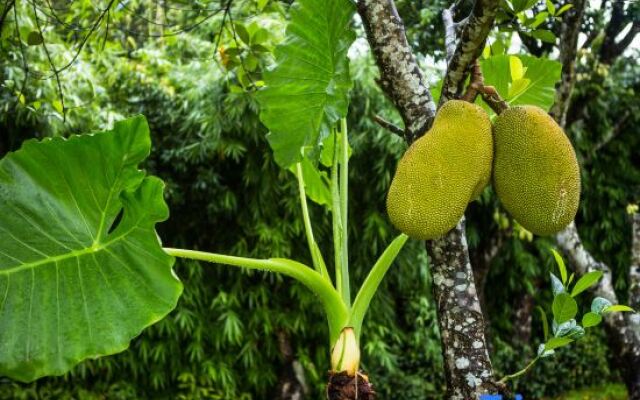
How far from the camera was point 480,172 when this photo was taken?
839 millimetres

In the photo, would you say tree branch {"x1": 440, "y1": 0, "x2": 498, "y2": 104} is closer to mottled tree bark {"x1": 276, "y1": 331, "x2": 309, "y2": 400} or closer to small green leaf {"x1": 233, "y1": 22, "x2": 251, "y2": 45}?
small green leaf {"x1": 233, "y1": 22, "x2": 251, "y2": 45}

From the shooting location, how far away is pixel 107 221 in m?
0.97

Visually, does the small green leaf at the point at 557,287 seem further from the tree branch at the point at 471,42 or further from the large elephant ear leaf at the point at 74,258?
the large elephant ear leaf at the point at 74,258

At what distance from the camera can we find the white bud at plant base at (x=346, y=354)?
102cm

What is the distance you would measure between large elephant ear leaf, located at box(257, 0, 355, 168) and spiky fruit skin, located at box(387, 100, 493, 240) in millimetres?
269

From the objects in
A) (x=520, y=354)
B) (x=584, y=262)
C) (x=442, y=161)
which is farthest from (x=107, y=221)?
(x=520, y=354)

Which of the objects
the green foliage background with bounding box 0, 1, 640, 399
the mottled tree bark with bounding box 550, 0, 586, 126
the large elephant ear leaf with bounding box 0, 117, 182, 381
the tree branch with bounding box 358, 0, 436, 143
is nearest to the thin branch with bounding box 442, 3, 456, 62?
the tree branch with bounding box 358, 0, 436, 143

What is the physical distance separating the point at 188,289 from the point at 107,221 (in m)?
2.43

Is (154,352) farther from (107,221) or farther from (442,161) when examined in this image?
(442,161)

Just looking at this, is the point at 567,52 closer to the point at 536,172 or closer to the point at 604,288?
the point at 604,288

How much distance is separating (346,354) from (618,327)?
60.9 inches

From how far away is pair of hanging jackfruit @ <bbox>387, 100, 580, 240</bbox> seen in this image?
0.79 m

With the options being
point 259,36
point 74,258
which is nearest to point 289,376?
point 259,36

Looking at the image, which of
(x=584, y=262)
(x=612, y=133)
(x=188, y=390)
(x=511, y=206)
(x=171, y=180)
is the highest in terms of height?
(x=612, y=133)
